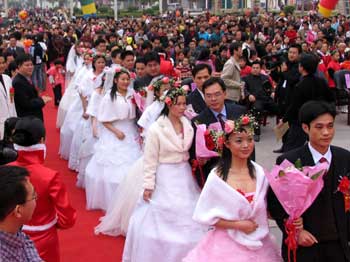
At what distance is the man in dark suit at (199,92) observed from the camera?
5.66 metres

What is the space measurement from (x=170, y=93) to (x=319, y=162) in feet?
5.63

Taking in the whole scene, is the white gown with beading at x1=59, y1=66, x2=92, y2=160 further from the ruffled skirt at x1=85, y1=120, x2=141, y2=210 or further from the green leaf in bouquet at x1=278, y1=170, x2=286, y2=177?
the green leaf in bouquet at x1=278, y1=170, x2=286, y2=177

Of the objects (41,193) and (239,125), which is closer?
(41,193)

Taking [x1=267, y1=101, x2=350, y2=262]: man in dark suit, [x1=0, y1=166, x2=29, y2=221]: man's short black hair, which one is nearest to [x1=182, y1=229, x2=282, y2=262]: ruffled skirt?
[x1=267, y1=101, x2=350, y2=262]: man in dark suit

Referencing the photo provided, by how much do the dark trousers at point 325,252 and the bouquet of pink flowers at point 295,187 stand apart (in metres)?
0.09

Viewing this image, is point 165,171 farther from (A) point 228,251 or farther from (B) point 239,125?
(A) point 228,251

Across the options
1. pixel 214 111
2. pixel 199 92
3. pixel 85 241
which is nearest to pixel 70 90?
pixel 85 241

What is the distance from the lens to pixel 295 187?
3270mm

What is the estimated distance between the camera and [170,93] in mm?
4824

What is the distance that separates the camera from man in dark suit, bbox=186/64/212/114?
5656 millimetres

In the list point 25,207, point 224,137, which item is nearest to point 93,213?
point 224,137

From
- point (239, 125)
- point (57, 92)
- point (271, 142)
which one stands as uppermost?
point (239, 125)

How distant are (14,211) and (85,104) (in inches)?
232

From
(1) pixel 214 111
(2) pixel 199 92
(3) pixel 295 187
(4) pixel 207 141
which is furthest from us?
(2) pixel 199 92
